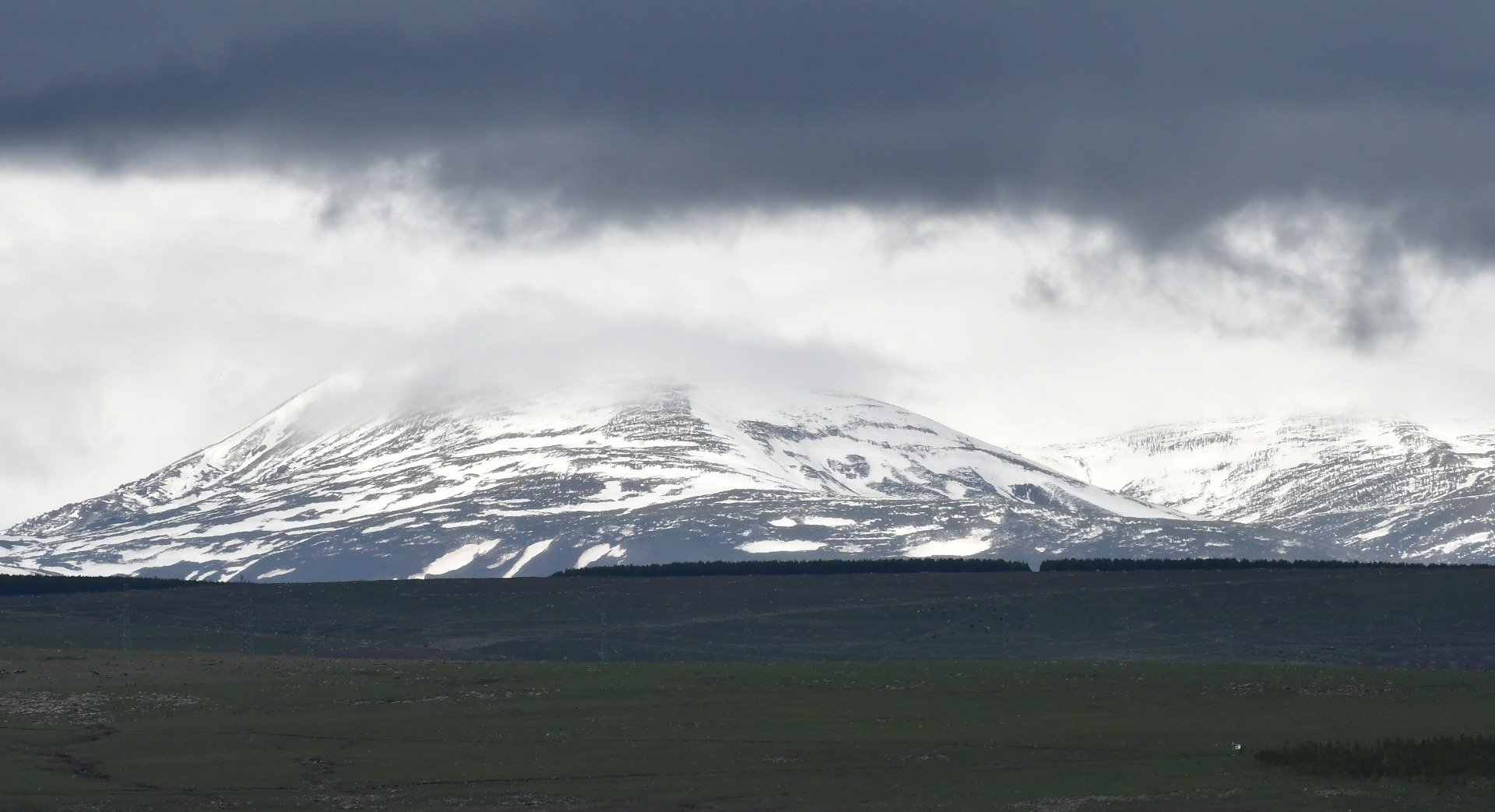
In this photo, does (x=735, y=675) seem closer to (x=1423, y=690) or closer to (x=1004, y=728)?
(x=1004, y=728)

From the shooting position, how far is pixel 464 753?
368 ft

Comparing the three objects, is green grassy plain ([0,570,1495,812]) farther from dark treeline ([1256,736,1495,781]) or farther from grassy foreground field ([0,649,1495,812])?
dark treeline ([1256,736,1495,781])

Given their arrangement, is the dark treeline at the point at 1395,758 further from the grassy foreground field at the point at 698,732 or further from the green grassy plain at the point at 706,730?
the grassy foreground field at the point at 698,732

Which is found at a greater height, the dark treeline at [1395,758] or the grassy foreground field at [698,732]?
the grassy foreground field at [698,732]

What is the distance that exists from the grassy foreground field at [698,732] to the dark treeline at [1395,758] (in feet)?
7.31

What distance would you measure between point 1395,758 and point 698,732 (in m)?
36.5

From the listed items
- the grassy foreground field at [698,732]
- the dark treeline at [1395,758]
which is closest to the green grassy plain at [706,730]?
the grassy foreground field at [698,732]

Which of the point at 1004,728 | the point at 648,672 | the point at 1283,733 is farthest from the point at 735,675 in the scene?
the point at 1283,733

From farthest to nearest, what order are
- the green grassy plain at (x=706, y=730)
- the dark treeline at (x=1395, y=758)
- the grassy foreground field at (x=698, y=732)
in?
1. the dark treeline at (x=1395, y=758)
2. the green grassy plain at (x=706, y=730)
3. the grassy foreground field at (x=698, y=732)

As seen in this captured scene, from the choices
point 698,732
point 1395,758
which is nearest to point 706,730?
point 698,732

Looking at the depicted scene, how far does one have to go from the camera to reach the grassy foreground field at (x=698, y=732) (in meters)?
96.6

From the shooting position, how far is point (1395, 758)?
103 metres

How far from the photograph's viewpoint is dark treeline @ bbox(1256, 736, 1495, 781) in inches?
3935

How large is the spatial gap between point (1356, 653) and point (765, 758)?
88489 mm
